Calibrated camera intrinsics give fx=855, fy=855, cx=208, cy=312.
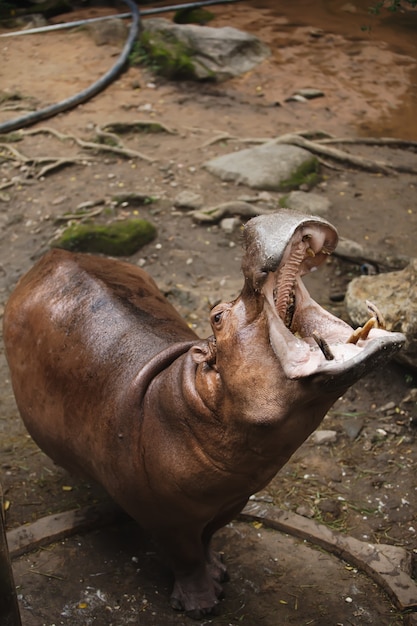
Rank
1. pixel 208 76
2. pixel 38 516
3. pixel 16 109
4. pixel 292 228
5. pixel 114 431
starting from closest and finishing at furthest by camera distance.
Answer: pixel 292 228 → pixel 114 431 → pixel 38 516 → pixel 16 109 → pixel 208 76

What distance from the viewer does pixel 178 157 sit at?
834cm

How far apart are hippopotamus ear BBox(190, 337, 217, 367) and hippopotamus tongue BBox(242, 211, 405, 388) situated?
32cm

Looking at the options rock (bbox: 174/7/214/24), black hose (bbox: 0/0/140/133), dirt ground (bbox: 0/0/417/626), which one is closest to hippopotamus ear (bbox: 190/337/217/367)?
dirt ground (bbox: 0/0/417/626)

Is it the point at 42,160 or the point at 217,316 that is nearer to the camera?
the point at 217,316

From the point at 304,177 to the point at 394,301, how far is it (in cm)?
297

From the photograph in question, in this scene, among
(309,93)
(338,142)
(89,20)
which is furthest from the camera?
(89,20)

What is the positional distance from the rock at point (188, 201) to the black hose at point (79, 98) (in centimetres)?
254

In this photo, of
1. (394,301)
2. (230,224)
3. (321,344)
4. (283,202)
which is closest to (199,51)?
(283,202)

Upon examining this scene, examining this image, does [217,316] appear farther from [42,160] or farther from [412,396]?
[42,160]

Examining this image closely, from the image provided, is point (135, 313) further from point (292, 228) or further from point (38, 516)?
point (292, 228)

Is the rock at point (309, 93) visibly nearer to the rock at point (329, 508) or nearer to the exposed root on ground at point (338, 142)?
the exposed root on ground at point (338, 142)

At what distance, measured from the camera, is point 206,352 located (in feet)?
10.0

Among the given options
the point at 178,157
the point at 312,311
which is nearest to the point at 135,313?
the point at 312,311

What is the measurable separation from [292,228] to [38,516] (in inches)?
102
